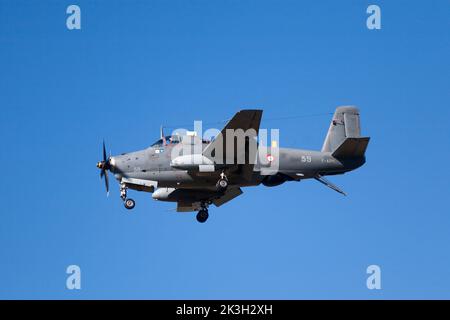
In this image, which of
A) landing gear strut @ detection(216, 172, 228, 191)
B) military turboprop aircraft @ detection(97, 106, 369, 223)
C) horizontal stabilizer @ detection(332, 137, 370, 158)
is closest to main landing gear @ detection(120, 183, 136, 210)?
military turboprop aircraft @ detection(97, 106, 369, 223)

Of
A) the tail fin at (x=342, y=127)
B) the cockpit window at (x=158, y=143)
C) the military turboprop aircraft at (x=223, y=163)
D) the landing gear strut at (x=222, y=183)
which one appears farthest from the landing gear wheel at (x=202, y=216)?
the tail fin at (x=342, y=127)

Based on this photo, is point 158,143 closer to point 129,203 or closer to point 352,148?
point 129,203

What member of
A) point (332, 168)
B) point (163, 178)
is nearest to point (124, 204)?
point (163, 178)

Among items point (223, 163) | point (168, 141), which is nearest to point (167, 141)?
point (168, 141)

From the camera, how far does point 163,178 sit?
164 ft

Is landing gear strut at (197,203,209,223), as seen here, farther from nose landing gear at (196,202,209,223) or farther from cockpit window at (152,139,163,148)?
cockpit window at (152,139,163,148)

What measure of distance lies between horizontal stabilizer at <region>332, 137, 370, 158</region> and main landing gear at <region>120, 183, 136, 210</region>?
10883 millimetres

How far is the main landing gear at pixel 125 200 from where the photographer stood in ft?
164

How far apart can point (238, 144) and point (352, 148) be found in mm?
7063

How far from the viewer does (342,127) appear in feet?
178

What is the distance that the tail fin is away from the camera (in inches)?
2108
